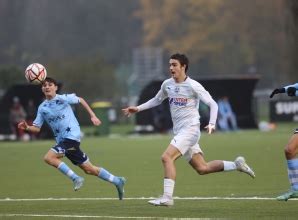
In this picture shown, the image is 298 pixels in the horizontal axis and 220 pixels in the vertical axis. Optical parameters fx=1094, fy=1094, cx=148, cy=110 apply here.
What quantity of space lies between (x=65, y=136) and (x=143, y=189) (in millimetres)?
2885

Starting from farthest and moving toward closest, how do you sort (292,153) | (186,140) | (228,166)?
(228,166), (186,140), (292,153)

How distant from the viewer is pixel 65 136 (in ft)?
60.5

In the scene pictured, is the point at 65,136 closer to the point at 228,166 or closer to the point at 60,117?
the point at 60,117

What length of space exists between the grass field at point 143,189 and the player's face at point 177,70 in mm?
2001

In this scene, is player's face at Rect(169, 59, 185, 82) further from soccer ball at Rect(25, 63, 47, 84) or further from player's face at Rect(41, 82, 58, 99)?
soccer ball at Rect(25, 63, 47, 84)

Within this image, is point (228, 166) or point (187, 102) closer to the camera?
point (187, 102)

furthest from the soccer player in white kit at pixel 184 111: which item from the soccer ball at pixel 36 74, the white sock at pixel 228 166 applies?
the soccer ball at pixel 36 74

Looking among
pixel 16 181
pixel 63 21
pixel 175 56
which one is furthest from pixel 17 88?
pixel 63 21

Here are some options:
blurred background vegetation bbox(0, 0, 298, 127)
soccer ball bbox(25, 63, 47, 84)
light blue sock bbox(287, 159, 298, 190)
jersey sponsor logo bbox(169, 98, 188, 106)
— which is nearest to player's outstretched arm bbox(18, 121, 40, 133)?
soccer ball bbox(25, 63, 47, 84)

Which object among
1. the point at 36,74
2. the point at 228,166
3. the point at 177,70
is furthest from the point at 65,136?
the point at 228,166

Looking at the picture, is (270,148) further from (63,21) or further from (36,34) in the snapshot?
(63,21)

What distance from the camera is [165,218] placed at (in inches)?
590

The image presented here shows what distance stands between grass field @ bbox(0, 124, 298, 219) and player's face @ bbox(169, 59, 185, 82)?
2.00 metres

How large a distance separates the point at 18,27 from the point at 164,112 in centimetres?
3874
